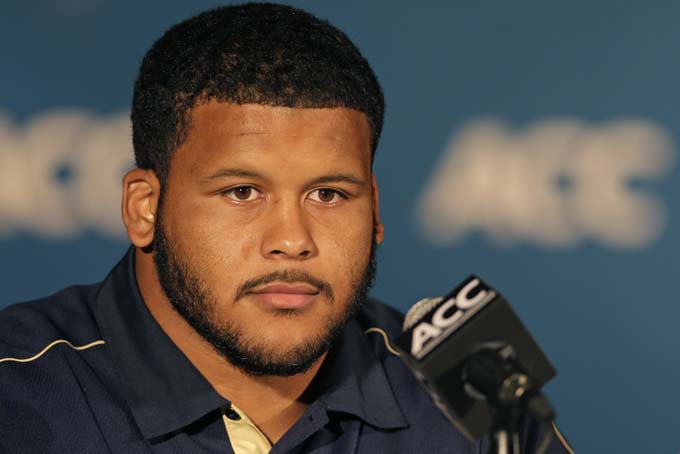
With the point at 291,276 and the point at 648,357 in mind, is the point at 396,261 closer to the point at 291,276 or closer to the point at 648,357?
the point at 648,357

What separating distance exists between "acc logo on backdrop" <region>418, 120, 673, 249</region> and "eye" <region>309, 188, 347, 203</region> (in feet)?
2.70

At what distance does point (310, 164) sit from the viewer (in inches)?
70.1

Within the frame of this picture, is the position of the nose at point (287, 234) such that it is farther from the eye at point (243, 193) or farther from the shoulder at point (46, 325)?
the shoulder at point (46, 325)

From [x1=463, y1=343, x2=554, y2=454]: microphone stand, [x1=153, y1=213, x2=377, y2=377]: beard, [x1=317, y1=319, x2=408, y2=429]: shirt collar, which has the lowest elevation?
[x1=317, y1=319, x2=408, y2=429]: shirt collar

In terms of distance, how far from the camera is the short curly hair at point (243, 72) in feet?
5.87

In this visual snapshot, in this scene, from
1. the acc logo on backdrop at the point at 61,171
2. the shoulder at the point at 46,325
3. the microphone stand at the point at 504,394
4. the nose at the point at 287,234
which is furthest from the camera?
the acc logo on backdrop at the point at 61,171

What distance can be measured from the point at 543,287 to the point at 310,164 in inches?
40.9

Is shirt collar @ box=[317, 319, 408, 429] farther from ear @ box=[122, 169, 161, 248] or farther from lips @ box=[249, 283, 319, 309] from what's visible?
ear @ box=[122, 169, 161, 248]

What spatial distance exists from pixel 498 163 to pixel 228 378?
38.6 inches

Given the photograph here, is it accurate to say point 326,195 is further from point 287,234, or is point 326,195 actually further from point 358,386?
point 358,386

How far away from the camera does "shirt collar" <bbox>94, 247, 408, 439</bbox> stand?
1.82 metres

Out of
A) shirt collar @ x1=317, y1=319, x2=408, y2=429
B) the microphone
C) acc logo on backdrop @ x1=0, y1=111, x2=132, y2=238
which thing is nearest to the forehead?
shirt collar @ x1=317, y1=319, x2=408, y2=429

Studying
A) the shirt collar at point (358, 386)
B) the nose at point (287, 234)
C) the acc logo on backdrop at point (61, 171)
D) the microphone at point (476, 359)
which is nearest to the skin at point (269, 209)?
the nose at point (287, 234)

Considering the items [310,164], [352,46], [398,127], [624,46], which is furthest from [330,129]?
[624,46]
